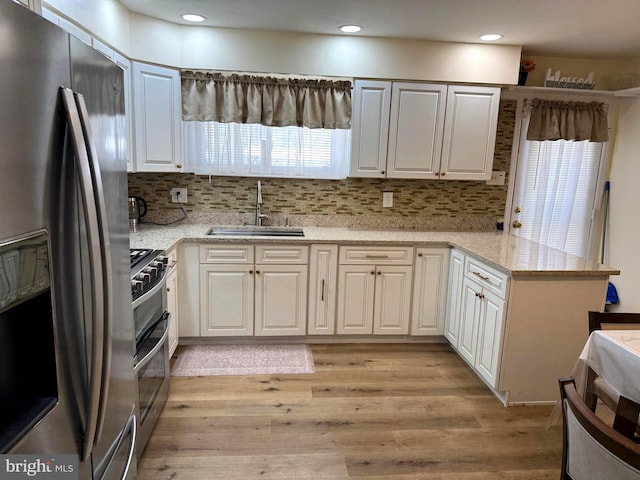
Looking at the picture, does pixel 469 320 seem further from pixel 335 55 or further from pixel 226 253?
pixel 335 55

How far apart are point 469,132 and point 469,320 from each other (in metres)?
1.52

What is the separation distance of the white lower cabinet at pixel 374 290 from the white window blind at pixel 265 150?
2.62 ft

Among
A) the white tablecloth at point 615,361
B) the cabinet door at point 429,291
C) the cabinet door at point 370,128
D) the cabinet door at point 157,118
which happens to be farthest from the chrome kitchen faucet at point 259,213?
the white tablecloth at point 615,361

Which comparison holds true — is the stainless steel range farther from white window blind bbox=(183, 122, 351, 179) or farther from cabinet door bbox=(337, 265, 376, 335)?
cabinet door bbox=(337, 265, 376, 335)

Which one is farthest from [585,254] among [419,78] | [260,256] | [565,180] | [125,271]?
[125,271]

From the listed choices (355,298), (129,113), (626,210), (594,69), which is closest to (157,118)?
(129,113)

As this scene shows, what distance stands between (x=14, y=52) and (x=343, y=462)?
2031 mm

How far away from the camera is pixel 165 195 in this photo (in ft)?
11.5

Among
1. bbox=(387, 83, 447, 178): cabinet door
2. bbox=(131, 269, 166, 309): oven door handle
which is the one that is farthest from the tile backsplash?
bbox=(131, 269, 166, 309): oven door handle

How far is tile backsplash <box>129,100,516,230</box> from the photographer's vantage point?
352cm

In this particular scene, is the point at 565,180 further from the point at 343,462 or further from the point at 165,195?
the point at 165,195

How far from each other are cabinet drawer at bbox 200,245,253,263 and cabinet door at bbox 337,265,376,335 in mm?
721

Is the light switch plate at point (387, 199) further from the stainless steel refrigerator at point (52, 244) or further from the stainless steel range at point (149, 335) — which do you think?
the stainless steel refrigerator at point (52, 244)

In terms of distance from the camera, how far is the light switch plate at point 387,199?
3.66 meters
